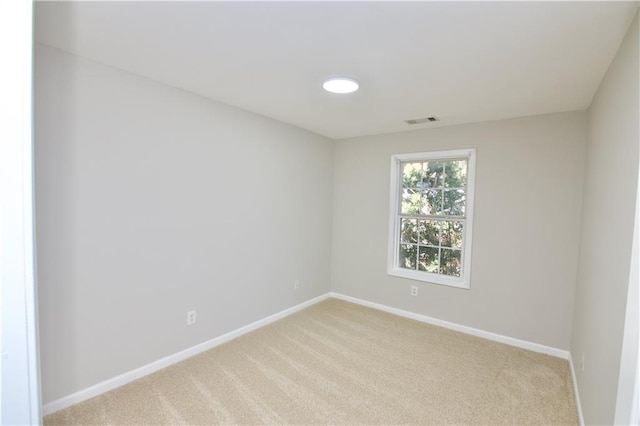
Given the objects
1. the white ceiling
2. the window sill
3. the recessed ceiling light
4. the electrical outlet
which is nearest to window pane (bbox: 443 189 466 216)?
the window sill

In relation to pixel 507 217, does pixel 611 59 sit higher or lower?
higher

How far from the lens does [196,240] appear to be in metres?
2.72

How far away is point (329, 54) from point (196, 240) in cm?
191

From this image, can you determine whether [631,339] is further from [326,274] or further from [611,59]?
[326,274]

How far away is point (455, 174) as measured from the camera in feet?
11.6

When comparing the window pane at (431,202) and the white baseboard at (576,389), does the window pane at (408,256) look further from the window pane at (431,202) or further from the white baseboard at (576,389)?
the white baseboard at (576,389)

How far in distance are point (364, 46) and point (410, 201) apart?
2451 millimetres

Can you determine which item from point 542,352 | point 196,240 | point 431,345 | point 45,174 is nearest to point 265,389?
point 196,240

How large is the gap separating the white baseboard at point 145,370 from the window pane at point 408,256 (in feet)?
5.60

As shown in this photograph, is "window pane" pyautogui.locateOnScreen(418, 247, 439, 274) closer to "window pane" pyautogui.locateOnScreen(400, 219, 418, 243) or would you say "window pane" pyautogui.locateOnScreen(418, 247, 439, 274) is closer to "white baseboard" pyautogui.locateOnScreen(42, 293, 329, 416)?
"window pane" pyautogui.locateOnScreen(400, 219, 418, 243)

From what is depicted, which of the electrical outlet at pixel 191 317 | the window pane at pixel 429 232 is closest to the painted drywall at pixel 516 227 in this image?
the window pane at pixel 429 232

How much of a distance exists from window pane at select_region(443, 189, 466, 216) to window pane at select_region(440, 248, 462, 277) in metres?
0.46

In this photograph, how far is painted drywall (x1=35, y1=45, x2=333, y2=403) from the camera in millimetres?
1919

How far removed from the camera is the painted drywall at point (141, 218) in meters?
1.92
